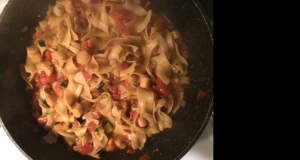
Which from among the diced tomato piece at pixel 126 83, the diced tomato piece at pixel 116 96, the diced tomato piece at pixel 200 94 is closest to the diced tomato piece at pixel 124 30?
the diced tomato piece at pixel 126 83

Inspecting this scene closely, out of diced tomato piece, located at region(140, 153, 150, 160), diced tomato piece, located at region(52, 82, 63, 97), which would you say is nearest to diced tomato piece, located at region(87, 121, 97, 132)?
diced tomato piece, located at region(52, 82, 63, 97)

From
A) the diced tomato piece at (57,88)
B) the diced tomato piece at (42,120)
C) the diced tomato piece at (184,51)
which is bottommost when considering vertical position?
the diced tomato piece at (42,120)

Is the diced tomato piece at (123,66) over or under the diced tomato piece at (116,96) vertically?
over

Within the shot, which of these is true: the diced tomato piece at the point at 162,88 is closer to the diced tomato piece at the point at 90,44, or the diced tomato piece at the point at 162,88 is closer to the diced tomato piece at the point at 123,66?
the diced tomato piece at the point at 123,66

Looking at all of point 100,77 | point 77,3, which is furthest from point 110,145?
point 77,3

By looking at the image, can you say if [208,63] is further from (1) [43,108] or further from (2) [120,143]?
(1) [43,108]
